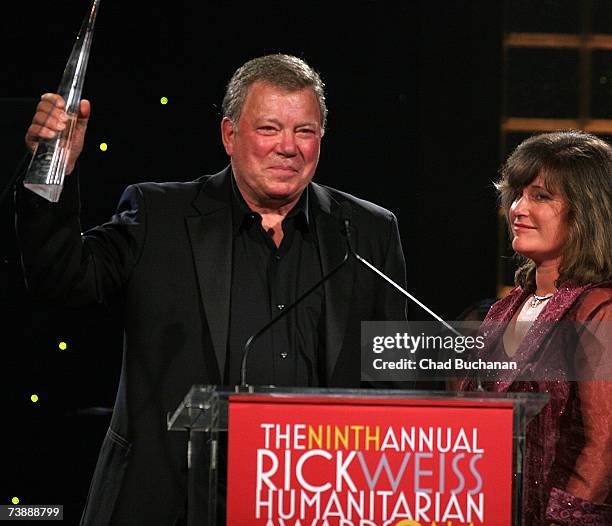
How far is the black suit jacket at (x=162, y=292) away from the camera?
2.12m

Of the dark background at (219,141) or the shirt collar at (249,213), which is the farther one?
the dark background at (219,141)

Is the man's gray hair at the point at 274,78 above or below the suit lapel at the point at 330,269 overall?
above

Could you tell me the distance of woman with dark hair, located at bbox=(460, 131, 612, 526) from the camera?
2.08 metres

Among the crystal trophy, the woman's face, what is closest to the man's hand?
the crystal trophy

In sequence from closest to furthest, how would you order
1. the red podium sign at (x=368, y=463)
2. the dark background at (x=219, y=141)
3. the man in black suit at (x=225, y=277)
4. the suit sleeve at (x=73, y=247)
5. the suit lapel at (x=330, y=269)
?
the red podium sign at (x=368, y=463) → the suit sleeve at (x=73, y=247) → the man in black suit at (x=225, y=277) → the suit lapel at (x=330, y=269) → the dark background at (x=219, y=141)

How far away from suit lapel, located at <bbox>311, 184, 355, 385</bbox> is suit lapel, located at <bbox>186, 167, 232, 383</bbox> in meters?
0.22

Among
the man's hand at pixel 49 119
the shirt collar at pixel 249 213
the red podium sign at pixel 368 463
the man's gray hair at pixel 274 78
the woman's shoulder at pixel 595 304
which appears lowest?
the red podium sign at pixel 368 463

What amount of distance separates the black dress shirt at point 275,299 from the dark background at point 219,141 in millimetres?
572

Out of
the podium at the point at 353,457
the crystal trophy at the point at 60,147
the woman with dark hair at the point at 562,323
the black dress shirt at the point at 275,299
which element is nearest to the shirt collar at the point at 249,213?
the black dress shirt at the point at 275,299

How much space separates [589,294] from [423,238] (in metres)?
0.84

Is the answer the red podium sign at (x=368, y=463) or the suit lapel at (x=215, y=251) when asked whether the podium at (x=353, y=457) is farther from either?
the suit lapel at (x=215, y=251)

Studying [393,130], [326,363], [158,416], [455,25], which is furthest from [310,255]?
[455,25]

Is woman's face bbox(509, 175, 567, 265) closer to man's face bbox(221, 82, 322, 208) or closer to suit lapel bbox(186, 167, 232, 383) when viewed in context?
man's face bbox(221, 82, 322, 208)

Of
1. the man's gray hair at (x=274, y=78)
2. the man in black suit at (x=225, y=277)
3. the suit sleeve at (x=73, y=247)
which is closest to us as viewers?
the suit sleeve at (x=73, y=247)
